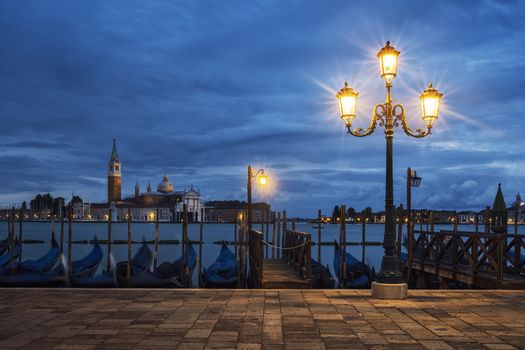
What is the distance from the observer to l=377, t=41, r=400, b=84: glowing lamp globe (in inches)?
338

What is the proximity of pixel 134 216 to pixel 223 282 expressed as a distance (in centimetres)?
13600

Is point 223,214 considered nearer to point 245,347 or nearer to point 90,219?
point 90,219

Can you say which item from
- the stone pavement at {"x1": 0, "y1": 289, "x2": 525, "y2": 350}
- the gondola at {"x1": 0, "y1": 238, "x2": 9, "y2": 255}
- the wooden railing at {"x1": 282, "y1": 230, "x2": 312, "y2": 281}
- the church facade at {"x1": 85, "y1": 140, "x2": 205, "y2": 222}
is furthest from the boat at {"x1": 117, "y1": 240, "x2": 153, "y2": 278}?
the church facade at {"x1": 85, "y1": 140, "x2": 205, "y2": 222}

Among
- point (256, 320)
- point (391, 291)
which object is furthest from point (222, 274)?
point (256, 320)

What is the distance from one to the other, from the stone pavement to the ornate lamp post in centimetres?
33

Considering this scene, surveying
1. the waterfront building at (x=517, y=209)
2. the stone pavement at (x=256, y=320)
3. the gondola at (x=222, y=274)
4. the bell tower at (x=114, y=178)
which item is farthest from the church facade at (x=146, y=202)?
the stone pavement at (x=256, y=320)

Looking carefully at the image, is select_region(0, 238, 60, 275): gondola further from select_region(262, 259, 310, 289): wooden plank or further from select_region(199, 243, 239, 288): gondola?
select_region(262, 259, 310, 289): wooden plank

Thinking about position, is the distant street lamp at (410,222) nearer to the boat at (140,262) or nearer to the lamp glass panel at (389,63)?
the lamp glass panel at (389,63)

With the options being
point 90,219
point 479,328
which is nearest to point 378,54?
point 479,328

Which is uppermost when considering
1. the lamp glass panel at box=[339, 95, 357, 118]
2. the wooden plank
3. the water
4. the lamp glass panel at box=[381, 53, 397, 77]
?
the lamp glass panel at box=[381, 53, 397, 77]

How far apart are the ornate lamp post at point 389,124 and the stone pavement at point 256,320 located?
12.8 inches

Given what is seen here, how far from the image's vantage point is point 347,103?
8.95 meters

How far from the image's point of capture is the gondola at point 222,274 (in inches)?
645

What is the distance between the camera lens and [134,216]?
147875 mm
